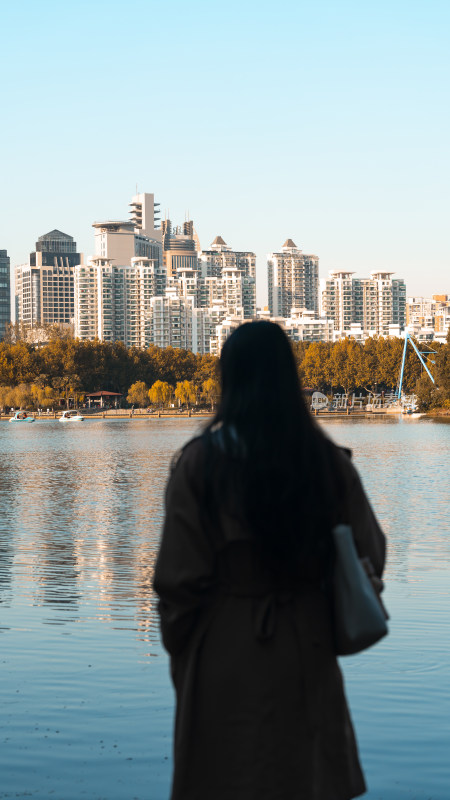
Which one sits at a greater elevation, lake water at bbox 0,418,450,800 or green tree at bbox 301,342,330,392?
green tree at bbox 301,342,330,392

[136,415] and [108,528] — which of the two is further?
[136,415]

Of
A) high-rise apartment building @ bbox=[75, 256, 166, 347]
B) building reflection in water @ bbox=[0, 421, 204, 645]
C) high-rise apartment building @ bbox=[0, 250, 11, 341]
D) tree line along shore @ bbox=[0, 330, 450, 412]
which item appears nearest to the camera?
building reflection in water @ bbox=[0, 421, 204, 645]

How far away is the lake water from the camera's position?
165 inches

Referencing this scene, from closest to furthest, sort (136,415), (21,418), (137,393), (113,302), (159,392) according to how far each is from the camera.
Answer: (21,418) → (136,415) → (159,392) → (137,393) → (113,302)

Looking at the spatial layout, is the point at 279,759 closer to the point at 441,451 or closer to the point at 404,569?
the point at 404,569

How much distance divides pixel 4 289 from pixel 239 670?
7693 inches

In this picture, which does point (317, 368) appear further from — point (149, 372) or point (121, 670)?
point (121, 670)

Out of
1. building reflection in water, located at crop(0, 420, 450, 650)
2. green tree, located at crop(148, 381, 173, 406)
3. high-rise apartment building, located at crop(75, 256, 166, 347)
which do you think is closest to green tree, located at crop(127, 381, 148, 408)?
green tree, located at crop(148, 381, 173, 406)

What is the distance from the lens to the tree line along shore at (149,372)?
308 ft

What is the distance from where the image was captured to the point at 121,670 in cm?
596

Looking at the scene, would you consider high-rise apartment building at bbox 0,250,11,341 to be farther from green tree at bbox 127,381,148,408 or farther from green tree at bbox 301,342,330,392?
green tree at bbox 127,381,148,408

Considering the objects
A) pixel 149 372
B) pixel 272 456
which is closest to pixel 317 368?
pixel 149 372

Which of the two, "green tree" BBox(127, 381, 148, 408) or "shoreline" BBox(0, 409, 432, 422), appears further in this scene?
"green tree" BBox(127, 381, 148, 408)

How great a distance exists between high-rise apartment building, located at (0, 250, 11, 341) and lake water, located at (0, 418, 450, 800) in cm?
17903
